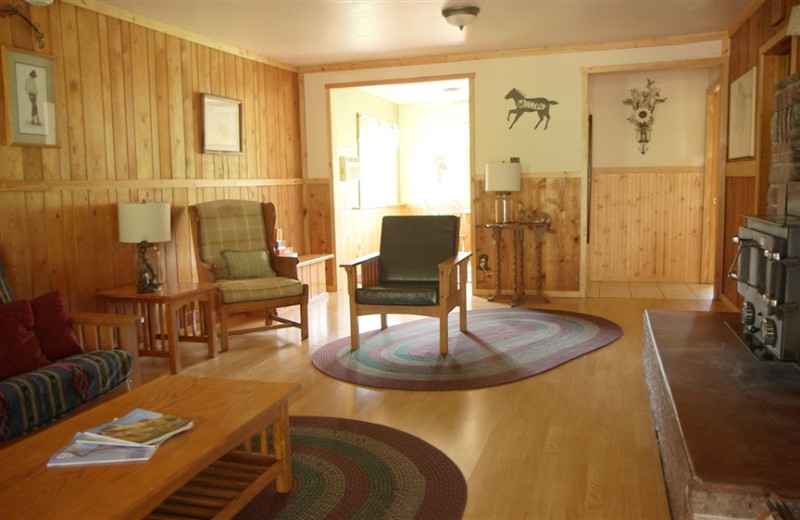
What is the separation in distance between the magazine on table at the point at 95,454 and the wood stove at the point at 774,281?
2324 mm

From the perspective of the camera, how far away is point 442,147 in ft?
31.3

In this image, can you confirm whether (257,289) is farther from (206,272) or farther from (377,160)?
(377,160)

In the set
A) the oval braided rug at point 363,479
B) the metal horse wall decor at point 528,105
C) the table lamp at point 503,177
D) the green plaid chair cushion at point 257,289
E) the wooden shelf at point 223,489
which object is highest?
the metal horse wall decor at point 528,105

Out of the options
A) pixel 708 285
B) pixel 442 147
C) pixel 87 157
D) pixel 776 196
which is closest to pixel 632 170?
pixel 708 285

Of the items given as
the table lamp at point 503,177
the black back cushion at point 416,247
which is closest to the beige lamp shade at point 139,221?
the black back cushion at point 416,247

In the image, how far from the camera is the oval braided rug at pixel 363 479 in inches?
89.8

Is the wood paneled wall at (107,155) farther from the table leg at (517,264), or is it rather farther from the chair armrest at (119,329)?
the table leg at (517,264)

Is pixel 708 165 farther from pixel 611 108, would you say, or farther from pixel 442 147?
pixel 442 147

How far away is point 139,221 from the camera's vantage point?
4.09m

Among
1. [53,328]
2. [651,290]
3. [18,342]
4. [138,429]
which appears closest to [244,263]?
[53,328]

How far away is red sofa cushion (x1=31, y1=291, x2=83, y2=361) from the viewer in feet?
10.0

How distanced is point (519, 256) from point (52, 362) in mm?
4199

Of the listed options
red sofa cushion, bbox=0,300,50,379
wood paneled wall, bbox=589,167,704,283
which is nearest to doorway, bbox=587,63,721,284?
wood paneled wall, bbox=589,167,704,283

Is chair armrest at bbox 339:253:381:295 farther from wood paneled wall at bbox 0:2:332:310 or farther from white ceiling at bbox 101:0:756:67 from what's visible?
white ceiling at bbox 101:0:756:67
